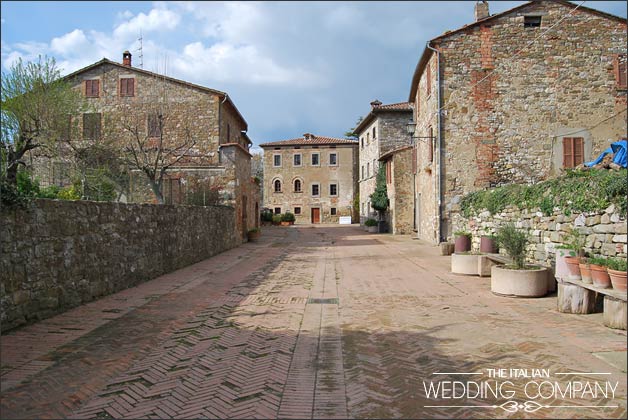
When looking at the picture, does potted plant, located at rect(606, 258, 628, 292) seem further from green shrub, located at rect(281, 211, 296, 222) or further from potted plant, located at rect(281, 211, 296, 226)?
green shrub, located at rect(281, 211, 296, 222)

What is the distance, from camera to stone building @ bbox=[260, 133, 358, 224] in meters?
47.5

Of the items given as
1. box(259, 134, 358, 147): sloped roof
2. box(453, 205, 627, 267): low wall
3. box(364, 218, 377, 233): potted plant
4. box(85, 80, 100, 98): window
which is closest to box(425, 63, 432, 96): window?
box(453, 205, 627, 267): low wall

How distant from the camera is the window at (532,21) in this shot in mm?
18391

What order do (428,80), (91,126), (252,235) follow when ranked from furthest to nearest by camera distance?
(252,235) → (91,126) → (428,80)

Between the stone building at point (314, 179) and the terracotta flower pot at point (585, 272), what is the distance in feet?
133

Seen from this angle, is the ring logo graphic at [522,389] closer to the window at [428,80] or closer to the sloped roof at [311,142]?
the window at [428,80]

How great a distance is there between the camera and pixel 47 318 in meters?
6.52

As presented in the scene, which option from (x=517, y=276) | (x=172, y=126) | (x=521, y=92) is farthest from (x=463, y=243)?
(x=172, y=126)

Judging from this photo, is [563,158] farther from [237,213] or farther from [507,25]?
[237,213]

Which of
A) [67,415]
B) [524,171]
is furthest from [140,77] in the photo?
[67,415]

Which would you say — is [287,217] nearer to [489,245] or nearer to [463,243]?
[463,243]

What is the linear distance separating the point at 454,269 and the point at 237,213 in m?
11.7

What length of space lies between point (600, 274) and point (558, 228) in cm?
273

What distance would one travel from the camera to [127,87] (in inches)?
875
